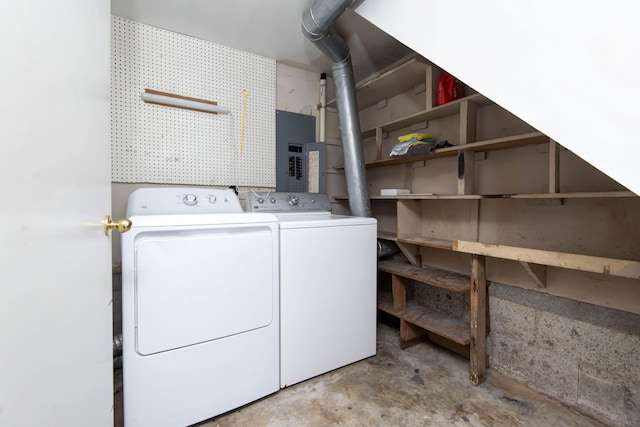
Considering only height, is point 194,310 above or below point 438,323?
above

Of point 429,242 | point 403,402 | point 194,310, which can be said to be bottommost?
point 403,402

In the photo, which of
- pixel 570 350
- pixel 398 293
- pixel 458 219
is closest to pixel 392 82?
pixel 458 219

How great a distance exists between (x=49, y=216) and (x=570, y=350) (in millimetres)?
2293

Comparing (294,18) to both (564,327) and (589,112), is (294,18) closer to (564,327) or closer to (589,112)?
(589,112)

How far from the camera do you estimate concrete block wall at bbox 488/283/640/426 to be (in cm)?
140

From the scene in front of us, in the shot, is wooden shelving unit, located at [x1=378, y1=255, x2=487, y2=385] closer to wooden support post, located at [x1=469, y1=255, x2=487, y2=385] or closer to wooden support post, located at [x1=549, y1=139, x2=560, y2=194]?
wooden support post, located at [x1=469, y1=255, x2=487, y2=385]

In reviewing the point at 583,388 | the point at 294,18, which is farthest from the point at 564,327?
the point at 294,18

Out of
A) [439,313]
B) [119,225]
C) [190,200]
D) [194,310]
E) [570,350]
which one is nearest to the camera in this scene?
[119,225]

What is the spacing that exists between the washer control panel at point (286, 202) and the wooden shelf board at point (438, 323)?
1062 millimetres

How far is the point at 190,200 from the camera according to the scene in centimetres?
170

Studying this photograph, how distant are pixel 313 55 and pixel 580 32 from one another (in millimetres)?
2206

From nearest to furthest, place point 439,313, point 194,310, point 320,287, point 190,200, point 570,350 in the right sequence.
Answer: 1. point 194,310
2. point 570,350
3. point 190,200
4. point 320,287
5. point 439,313

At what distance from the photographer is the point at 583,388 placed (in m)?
1.53

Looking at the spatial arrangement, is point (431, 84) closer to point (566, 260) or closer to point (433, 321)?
point (566, 260)
